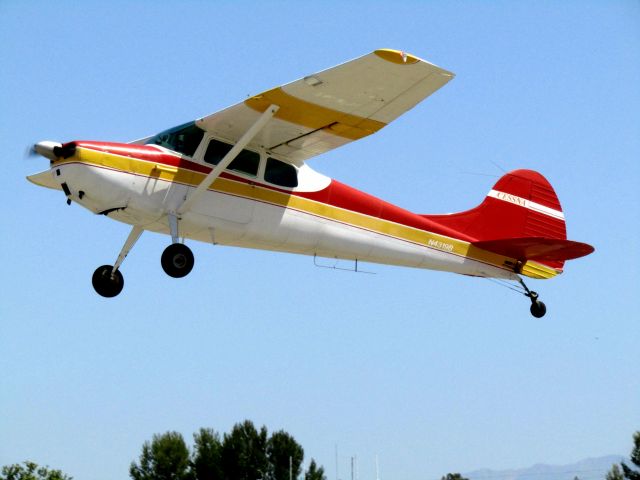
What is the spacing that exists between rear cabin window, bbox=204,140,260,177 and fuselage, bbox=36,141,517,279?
56 millimetres

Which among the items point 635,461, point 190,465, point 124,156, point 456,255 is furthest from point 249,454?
point 124,156

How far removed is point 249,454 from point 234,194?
3230 centimetres

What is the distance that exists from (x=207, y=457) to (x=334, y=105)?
3331cm

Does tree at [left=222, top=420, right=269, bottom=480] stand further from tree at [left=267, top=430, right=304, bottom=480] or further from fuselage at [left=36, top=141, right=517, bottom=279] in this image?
fuselage at [left=36, top=141, right=517, bottom=279]

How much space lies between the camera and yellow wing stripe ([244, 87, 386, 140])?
1404cm

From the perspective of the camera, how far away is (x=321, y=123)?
14.7m

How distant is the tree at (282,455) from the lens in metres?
43.4

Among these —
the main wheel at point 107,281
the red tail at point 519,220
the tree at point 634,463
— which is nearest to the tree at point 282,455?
the tree at point 634,463

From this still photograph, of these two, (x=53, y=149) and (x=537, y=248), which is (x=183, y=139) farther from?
(x=537, y=248)

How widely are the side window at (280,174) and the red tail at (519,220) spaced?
2.80m

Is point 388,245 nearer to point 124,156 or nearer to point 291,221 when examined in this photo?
point 291,221

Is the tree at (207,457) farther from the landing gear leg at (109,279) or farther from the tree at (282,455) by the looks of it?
the landing gear leg at (109,279)

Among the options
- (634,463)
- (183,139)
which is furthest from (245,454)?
(183,139)

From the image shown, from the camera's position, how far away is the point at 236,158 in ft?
48.1
